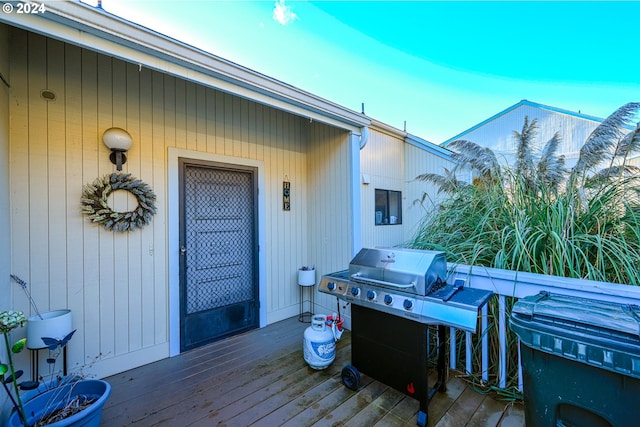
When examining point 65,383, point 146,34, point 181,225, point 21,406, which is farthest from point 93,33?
point 65,383

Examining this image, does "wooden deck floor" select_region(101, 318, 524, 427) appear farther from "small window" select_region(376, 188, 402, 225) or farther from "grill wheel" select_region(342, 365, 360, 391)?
"small window" select_region(376, 188, 402, 225)

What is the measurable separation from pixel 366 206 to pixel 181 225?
395cm

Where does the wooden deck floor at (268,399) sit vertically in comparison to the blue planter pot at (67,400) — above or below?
below

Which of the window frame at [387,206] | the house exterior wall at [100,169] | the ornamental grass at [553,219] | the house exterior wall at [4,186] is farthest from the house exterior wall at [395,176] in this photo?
the house exterior wall at [4,186]

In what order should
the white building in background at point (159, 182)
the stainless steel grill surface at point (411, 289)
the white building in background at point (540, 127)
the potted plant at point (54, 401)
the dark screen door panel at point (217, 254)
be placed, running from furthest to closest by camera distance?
1. the white building in background at point (540, 127)
2. the dark screen door panel at point (217, 254)
3. the white building in background at point (159, 182)
4. the stainless steel grill surface at point (411, 289)
5. the potted plant at point (54, 401)

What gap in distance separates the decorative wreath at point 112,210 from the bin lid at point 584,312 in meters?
3.22

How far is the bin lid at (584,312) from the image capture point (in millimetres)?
1145

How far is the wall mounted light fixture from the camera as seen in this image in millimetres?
2398

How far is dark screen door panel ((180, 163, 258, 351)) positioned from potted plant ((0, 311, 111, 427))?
3.50ft

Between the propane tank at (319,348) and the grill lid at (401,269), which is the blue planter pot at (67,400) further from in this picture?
the grill lid at (401,269)

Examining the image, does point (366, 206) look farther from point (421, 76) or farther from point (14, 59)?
point (14, 59)

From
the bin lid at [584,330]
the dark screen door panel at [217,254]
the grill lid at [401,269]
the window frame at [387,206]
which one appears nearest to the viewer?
the bin lid at [584,330]

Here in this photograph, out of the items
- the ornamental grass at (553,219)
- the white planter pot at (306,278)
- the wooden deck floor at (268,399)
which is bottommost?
the wooden deck floor at (268,399)

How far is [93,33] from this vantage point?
1.58 meters
